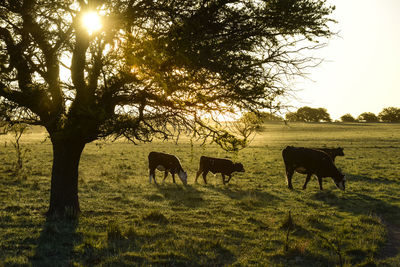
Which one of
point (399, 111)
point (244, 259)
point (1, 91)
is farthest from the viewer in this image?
point (399, 111)

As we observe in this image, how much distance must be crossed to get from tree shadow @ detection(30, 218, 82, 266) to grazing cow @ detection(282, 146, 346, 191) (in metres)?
11.1

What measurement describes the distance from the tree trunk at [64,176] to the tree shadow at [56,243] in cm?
42

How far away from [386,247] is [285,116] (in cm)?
430

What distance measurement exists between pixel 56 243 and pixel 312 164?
12.4m

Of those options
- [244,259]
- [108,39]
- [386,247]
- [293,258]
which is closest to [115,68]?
[108,39]

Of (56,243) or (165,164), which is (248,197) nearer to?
(165,164)

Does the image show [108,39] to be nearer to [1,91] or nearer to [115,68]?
[115,68]

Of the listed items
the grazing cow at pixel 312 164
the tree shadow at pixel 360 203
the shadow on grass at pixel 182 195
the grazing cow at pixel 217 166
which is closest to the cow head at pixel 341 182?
the grazing cow at pixel 312 164

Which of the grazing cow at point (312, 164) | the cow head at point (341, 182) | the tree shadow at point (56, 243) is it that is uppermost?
the grazing cow at point (312, 164)

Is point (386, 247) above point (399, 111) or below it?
below

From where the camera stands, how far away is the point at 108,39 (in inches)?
294

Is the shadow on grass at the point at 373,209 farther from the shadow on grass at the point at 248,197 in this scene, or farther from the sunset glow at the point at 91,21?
the sunset glow at the point at 91,21

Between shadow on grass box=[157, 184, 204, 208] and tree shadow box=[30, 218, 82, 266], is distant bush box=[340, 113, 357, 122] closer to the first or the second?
shadow on grass box=[157, 184, 204, 208]

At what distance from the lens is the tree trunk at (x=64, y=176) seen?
371 inches
